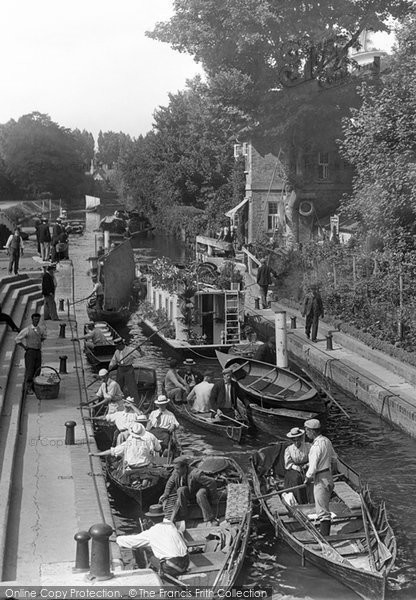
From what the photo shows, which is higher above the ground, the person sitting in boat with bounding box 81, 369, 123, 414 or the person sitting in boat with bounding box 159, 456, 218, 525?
the person sitting in boat with bounding box 81, 369, 123, 414

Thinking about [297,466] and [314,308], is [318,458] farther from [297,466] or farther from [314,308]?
[314,308]

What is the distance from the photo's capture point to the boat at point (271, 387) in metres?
20.2

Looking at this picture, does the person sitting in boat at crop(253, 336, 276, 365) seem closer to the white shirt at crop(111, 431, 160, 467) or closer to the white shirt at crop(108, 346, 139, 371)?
the white shirt at crop(108, 346, 139, 371)

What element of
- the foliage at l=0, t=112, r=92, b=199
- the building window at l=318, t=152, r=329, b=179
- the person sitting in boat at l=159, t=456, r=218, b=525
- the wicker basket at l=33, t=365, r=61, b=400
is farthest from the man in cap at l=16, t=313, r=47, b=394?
the foliage at l=0, t=112, r=92, b=199

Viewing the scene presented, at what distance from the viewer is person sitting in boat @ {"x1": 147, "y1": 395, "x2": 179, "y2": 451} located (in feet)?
53.5

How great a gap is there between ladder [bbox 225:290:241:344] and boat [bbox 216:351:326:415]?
11.6ft

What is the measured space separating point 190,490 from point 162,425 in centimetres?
257

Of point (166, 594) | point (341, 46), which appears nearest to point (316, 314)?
point (166, 594)

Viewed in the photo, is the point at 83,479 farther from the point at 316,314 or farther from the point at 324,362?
the point at 316,314

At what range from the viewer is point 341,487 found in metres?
15.0

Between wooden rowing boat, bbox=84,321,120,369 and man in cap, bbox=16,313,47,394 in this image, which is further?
wooden rowing boat, bbox=84,321,120,369

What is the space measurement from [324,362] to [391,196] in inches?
240

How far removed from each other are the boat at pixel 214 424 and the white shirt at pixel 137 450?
4417 mm

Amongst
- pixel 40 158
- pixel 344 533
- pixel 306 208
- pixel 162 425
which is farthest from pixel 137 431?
pixel 40 158
